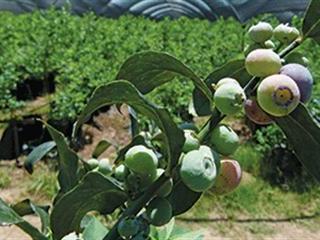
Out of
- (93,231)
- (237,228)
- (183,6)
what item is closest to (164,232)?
(93,231)

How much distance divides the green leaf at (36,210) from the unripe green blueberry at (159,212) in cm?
12

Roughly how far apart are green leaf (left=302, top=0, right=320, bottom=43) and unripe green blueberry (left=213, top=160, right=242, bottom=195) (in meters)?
0.10

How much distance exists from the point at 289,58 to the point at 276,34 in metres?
0.02

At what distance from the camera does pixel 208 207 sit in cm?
361

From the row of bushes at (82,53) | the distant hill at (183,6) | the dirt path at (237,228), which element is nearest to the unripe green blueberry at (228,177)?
the dirt path at (237,228)

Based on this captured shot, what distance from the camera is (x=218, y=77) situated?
18.7 inches

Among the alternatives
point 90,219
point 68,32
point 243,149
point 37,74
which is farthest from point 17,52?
point 90,219

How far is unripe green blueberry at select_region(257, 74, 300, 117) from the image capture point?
389mm

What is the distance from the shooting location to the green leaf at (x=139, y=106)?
0.40 metres

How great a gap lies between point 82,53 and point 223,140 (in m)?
4.71

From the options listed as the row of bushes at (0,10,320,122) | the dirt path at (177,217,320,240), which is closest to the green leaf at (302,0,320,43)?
the dirt path at (177,217,320,240)

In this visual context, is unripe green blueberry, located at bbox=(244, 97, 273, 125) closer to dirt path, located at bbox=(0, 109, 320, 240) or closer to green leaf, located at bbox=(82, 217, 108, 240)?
green leaf, located at bbox=(82, 217, 108, 240)

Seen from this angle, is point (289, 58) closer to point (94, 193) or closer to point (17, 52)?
point (94, 193)

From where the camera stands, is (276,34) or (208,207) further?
(208,207)
